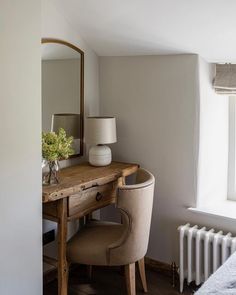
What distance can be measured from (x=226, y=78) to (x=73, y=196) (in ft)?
4.47

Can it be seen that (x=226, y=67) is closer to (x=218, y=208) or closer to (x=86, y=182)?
(x=218, y=208)

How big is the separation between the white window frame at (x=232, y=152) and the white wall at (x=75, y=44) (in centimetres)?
106

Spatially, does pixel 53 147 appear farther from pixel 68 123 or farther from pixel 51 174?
pixel 68 123

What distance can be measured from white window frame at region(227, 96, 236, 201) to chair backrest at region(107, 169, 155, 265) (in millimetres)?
899

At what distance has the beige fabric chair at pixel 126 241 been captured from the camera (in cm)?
225

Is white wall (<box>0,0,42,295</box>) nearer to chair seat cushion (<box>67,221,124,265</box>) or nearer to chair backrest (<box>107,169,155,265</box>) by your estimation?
chair seat cushion (<box>67,221,124,265</box>)

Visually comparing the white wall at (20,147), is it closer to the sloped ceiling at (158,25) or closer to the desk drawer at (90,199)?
the desk drawer at (90,199)

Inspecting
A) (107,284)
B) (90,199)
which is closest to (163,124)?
(90,199)

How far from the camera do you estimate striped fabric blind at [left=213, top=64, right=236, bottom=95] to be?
2.68 meters

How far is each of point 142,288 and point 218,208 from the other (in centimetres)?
79

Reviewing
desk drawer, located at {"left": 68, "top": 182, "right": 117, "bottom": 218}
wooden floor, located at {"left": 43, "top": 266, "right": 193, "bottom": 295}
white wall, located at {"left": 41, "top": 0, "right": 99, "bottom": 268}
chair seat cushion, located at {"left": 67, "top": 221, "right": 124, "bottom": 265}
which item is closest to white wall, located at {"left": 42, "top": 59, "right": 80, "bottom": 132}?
white wall, located at {"left": 41, "top": 0, "right": 99, "bottom": 268}

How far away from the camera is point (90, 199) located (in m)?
2.41

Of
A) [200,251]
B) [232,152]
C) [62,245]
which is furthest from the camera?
[232,152]

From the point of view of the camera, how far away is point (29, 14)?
1.88 m
